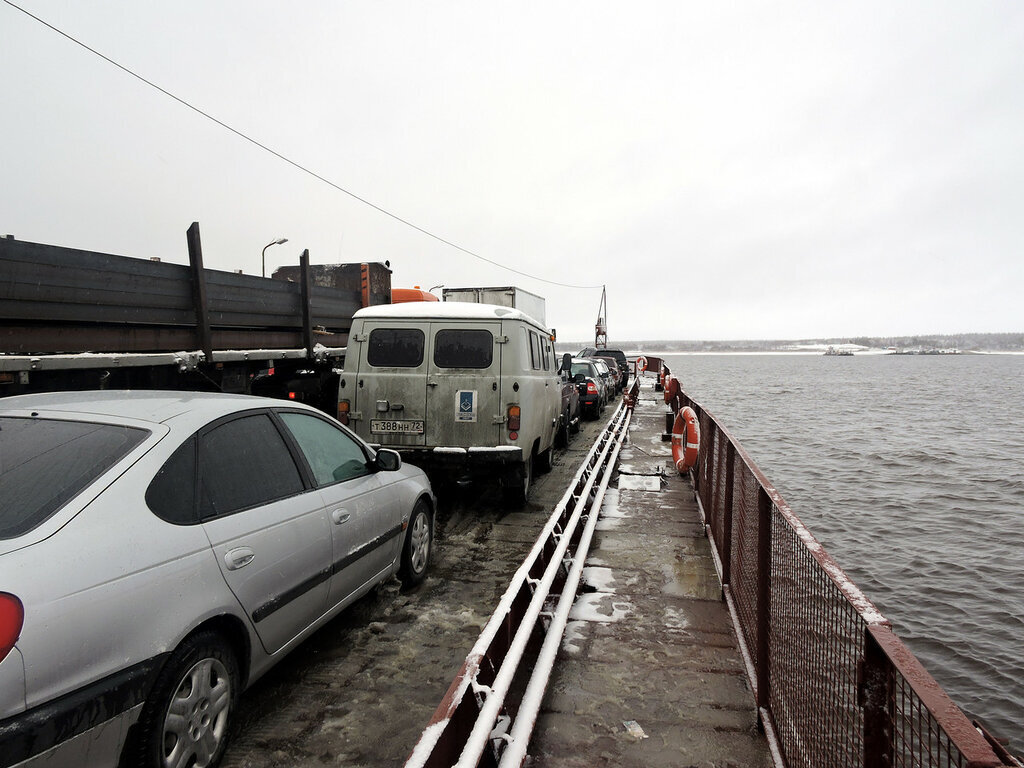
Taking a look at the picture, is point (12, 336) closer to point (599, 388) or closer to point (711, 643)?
point (711, 643)

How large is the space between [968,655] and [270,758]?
7.03m

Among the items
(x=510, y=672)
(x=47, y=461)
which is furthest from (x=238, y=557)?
(x=510, y=672)

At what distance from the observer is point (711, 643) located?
13.6 feet

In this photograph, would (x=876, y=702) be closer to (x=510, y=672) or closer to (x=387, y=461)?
(x=510, y=672)

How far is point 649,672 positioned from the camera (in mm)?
3754

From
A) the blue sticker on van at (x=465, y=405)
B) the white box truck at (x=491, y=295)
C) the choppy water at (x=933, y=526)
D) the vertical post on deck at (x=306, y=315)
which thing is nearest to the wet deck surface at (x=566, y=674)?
the blue sticker on van at (x=465, y=405)

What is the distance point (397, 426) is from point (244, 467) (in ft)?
13.4

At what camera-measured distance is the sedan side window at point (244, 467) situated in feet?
9.99

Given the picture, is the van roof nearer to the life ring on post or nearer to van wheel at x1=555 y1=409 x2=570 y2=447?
the life ring on post

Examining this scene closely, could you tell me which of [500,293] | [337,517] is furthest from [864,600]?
[500,293]

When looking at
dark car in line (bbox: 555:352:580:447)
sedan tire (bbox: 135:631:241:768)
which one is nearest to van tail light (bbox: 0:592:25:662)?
sedan tire (bbox: 135:631:241:768)

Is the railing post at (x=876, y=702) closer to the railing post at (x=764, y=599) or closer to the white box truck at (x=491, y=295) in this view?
the railing post at (x=764, y=599)

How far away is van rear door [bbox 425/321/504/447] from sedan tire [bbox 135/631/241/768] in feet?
14.7

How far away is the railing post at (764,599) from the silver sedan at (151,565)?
7.78 ft
